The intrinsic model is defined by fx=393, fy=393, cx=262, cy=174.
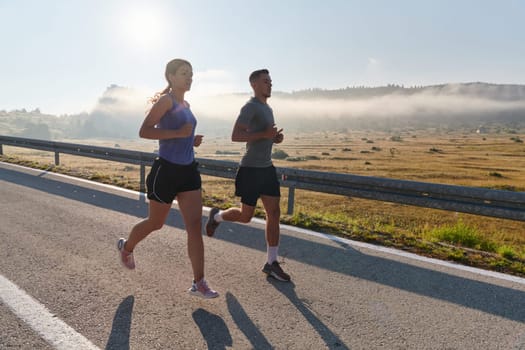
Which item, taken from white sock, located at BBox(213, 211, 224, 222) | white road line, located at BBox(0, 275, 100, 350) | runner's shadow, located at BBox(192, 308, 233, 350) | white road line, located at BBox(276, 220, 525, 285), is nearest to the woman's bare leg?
runner's shadow, located at BBox(192, 308, 233, 350)

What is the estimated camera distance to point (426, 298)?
3.36 m

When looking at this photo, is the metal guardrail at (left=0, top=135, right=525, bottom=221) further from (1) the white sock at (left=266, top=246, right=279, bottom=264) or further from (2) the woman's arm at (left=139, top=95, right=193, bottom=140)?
(2) the woman's arm at (left=139, top=95, right=193, bottom=140)

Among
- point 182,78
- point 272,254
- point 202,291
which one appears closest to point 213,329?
point 202,291

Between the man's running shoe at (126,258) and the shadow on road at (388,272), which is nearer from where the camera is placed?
the shadow on road at (388,272)

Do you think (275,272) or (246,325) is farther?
(275,272)

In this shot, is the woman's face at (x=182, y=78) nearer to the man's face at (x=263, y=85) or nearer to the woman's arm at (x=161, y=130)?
the woman's arm at (x=161, y=130)

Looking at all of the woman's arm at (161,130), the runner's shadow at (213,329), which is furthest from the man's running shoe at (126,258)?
the woman's arm at (161,130)

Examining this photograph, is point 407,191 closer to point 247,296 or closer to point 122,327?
point 247,296

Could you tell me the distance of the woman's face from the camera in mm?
3156

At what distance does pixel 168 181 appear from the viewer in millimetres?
3236

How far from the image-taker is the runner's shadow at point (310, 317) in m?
2.60

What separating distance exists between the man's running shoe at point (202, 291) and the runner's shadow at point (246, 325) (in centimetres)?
14

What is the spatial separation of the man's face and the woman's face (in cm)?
78

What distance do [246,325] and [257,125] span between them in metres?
1.84
